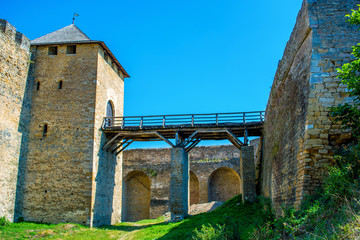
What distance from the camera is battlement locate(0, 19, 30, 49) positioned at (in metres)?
13.3

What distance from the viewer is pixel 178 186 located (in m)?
13.9

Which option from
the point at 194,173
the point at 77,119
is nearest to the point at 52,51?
the point at 77,119

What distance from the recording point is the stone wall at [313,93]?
22.1 feet

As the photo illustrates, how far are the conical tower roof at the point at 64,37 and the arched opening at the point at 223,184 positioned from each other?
11.6 metres

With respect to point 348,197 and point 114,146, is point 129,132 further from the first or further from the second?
point 348,197

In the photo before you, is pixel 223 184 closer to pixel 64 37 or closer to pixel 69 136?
pixel 69 136

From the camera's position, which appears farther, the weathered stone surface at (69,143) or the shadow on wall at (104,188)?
the shadow on wall at (104,188)

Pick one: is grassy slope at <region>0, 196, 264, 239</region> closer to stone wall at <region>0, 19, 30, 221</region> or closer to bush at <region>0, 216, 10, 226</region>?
bush at <region>0, 216, 10, 226</region>

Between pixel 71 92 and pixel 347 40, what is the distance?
1176 centimetres

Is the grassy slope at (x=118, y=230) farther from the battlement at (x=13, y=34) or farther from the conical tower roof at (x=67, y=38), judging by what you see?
the conical tower roof at (x=67, y=38)

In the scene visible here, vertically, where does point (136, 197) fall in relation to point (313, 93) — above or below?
below

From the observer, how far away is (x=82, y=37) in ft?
52.9

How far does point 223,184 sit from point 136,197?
19.6ft

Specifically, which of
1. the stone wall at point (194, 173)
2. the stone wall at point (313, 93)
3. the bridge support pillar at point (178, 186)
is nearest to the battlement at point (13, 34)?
the bridge support pillar at point (178, 186)
